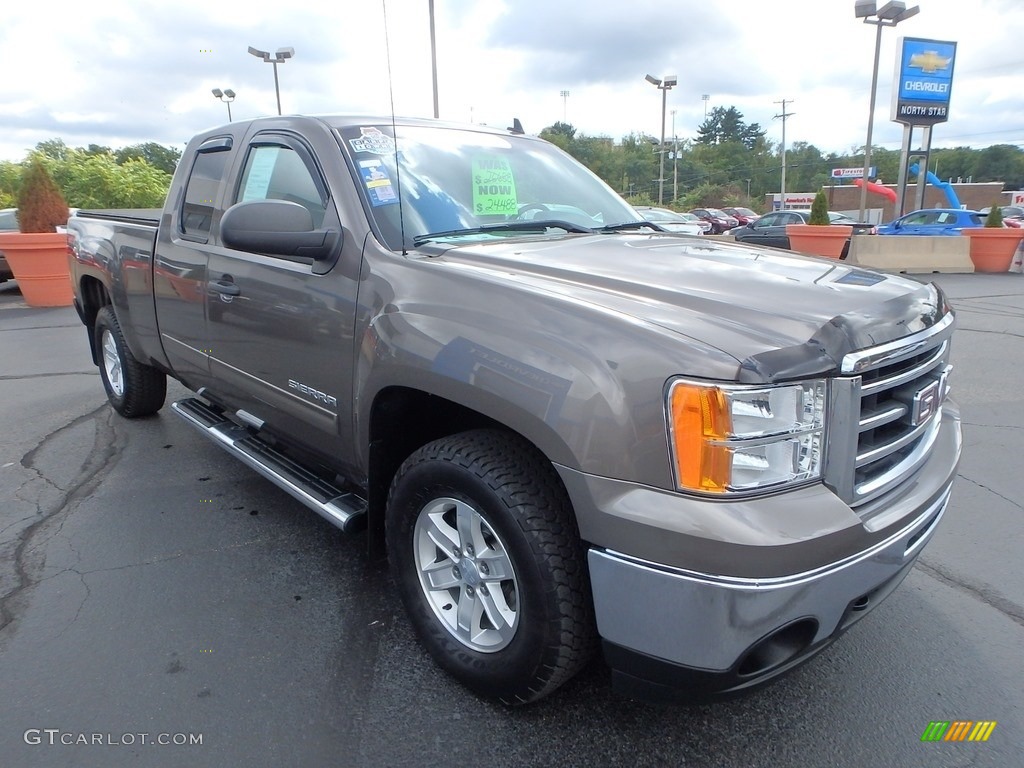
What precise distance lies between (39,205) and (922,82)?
88.8 ft

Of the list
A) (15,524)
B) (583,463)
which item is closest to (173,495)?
(15,524)

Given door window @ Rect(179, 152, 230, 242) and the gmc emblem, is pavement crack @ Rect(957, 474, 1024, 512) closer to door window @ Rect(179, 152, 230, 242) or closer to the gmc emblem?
the gmc emblem

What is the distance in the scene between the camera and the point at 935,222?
65.7 feet

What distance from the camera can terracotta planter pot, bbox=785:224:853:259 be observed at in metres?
15.5

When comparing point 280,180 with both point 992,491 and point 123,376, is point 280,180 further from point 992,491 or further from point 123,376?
point 992,491

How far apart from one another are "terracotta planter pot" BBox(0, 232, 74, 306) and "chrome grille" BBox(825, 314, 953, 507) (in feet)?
37.8

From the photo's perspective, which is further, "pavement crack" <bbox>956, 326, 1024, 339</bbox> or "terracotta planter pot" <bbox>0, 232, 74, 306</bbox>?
"terracotta planter pot" <bbox>0, 232, 74, 306</bbox>

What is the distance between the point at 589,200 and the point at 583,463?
80.8 inches

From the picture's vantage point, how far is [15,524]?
3.80 meters

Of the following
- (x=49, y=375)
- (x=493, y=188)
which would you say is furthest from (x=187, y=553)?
(x=49, y=375)

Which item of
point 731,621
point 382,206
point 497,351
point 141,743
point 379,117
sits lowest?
point 141,743

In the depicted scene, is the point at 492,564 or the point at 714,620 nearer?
the point at 714,620

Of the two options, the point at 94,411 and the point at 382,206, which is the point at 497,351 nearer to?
the point at 382,206

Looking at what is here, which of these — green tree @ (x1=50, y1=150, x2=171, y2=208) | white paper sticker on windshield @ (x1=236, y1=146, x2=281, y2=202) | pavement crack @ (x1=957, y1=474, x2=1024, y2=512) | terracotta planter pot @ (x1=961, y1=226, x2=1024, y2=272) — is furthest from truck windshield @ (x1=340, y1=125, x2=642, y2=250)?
green tree @ (x1=50, y1=150, x2=171, y2=208)
